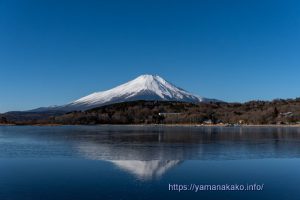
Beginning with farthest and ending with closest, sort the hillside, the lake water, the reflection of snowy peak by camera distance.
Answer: the hillside < the reflection of snowy peak < the lake water

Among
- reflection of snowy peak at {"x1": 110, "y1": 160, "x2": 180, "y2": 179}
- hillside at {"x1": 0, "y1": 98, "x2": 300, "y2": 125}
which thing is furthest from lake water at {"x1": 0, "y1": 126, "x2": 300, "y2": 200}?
hillside at {"x1": 0, "y1": 98, "x2": 300, "y2": 125}

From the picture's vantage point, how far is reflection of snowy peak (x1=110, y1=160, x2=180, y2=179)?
1506cm

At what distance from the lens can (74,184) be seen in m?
13.4

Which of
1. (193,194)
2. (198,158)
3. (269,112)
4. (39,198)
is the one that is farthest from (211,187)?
(269,112)

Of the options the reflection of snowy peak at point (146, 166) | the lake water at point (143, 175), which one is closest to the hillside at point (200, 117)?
the lake water at point (143, 175)

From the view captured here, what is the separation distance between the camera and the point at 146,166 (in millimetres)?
17250

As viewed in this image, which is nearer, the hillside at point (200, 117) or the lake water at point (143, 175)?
the lake water at point (143, 175)

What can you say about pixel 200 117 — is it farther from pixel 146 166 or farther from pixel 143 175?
pixel 143 175

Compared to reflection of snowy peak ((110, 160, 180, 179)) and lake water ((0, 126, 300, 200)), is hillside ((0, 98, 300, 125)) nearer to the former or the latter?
lake water ((0, 126, 300, 200))

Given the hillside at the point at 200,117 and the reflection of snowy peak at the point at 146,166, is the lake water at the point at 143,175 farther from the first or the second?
the hillside at the point at 200,117

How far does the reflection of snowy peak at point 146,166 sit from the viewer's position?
593 inches

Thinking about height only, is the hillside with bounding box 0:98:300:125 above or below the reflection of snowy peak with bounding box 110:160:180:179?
above

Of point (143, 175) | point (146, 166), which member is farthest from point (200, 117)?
point (143, 175)

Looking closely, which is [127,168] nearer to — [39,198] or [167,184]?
[167,184]
